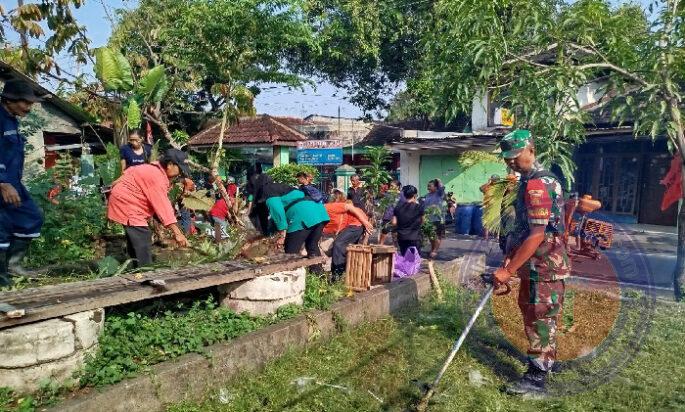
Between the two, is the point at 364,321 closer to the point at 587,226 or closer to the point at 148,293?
the point at 148,293

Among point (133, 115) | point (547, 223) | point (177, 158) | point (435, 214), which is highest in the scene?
point (133, 115)

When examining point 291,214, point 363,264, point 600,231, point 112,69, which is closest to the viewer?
point 291,214

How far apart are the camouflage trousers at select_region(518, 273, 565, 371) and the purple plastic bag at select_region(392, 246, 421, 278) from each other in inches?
114

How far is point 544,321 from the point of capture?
414 cm

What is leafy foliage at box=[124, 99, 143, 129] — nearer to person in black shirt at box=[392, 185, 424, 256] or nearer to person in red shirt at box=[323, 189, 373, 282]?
person in red shirt at box=[323, 189, 373, 282]

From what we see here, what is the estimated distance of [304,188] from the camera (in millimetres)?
6629

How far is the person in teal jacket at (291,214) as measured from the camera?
19.1 ft

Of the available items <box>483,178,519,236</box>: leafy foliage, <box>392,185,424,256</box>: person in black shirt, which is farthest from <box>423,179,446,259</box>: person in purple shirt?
<box>483,178,519,236</box>: leafy foliage

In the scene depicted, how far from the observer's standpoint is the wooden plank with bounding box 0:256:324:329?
9.94 ft

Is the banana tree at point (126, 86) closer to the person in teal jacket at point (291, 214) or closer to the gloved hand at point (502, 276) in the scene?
the person in teal jacket at point (291, 214)

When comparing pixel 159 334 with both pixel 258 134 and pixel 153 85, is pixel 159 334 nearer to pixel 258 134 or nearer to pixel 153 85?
pixel 153 85

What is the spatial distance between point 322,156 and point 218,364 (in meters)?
12.5

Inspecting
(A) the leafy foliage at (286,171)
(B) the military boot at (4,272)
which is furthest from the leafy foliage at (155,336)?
(A) the leafy foliage at (286,171)

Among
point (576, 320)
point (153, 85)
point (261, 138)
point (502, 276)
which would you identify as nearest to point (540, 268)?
point (502, 276)
